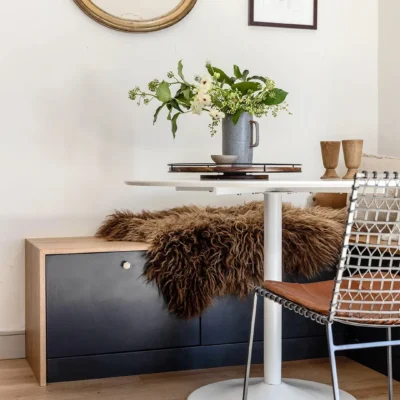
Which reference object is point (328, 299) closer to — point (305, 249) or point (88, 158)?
point (305, 249)

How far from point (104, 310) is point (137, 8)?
1.35 metres

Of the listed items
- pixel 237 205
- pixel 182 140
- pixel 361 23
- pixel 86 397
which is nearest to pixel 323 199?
pixel 237 205

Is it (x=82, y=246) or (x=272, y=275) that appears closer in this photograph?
(x=272, y=275)

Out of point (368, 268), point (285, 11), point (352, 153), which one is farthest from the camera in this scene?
point (285, 11)

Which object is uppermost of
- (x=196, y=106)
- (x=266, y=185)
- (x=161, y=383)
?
(x=196, y=106)

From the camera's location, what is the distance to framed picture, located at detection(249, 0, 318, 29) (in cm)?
335

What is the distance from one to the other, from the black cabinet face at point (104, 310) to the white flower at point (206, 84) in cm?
73

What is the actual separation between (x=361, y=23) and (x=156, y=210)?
1397 mm

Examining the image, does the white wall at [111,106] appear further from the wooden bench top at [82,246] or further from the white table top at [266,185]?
the white table top at [266,185]

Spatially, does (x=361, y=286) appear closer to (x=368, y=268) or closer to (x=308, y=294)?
→ (x=368, y=268)

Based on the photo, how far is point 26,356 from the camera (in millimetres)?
2998

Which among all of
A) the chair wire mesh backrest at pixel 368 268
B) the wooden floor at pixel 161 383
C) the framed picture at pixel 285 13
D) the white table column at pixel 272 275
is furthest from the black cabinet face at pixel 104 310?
the framed picture at pixel 285 13

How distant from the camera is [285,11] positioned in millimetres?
3383

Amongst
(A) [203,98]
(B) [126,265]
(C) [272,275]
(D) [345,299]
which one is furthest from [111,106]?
(D) [345,299]
